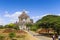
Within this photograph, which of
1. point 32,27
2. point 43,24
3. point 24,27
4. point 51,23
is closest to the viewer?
point 51,23

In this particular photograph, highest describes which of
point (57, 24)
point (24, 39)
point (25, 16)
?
point (25, 16)

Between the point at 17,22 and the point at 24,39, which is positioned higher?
the point at 17,22

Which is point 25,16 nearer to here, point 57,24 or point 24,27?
point 24,27

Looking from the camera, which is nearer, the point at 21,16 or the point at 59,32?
the point at 59,32

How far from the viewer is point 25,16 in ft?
307

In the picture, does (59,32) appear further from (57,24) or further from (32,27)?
(32,27)

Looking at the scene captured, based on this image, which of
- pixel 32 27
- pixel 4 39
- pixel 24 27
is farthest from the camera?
pixel 24 27

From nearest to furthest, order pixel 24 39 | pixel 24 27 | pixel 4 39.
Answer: pixel 4 39, pixel 24 39, pixel 24 27

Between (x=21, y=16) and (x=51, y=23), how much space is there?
4588 cm

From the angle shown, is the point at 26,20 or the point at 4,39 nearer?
the point at 4,39

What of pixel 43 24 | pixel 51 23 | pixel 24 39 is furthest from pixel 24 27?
pixel 24 39

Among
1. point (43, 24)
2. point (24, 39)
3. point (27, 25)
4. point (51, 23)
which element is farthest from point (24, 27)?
point (24, 39)

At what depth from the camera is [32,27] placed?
9100 centimetres

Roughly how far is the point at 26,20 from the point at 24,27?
4023mm
